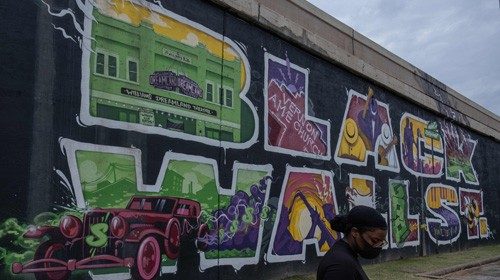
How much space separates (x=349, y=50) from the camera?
11.5 m

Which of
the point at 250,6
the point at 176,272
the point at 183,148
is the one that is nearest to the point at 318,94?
the point at 250,6

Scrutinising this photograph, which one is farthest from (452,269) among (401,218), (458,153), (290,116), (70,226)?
(70,226)

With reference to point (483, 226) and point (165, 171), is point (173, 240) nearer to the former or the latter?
point (165, 171)

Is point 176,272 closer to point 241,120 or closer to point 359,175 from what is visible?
point 241,120

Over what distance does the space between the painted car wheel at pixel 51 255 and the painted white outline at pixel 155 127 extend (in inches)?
57.3

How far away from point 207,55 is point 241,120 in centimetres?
124

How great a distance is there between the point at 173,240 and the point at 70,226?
5.14 ft

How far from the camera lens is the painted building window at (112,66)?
19.7 ft

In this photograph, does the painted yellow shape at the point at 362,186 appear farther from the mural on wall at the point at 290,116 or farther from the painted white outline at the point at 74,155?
the painted white outline at the point at 74,155

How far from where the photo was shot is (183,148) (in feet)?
22.4

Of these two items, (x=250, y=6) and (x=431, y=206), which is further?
(x=431, y=206)

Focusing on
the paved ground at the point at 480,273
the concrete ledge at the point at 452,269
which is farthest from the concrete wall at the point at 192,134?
the paved ground at the point at 480,273

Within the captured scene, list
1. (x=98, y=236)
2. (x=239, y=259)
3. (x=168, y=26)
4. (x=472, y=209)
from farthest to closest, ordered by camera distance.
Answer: (x=472, y=209)
(x=239, y=259)
(x=168, y=26)
(x=98, y=236)

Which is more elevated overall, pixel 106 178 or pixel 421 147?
Result: pixel 421 147
